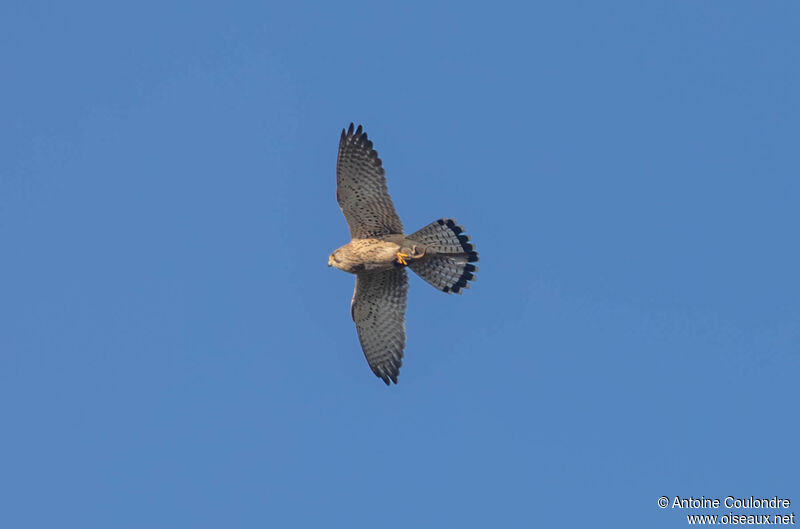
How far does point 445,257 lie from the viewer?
56.5ft

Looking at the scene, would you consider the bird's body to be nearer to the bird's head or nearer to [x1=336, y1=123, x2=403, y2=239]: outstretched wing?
the bird's head

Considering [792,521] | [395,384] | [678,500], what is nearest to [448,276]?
[395,384]

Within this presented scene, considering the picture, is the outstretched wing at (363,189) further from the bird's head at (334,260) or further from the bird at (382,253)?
the bird's head at (334,260)

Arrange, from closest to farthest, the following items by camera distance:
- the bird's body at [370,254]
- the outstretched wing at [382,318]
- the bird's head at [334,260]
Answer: the bird's body at [370,254], the bird's head at [334,260], the outstretched wing at [382,318]

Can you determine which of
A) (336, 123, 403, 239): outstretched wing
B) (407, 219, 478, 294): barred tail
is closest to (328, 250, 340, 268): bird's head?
(336, 123, 403, 239): outstretched wing

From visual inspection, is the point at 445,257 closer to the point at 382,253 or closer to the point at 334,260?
the point at 382,253

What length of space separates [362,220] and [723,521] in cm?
680

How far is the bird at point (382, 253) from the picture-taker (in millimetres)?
16609

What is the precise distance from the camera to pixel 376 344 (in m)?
18.0

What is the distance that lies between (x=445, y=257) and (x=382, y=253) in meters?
1.06

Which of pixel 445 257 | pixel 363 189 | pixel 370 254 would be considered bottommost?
pixel 370 254

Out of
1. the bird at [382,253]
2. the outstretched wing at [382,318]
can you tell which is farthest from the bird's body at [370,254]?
the outstretched wing at [382,318]

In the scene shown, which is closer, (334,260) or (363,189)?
(363,189)

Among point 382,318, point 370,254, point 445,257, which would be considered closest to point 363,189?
point 370,254
